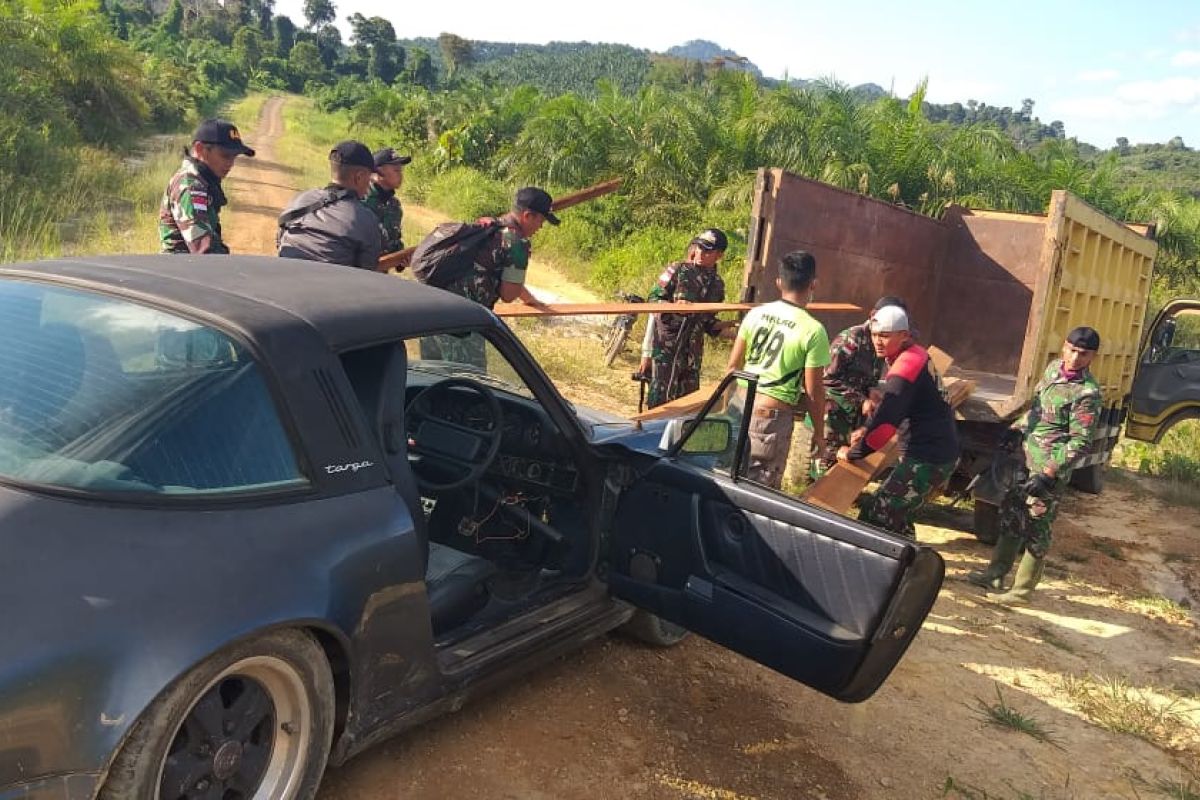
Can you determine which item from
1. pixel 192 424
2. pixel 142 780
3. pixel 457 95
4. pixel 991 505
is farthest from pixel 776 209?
pixel 457 95

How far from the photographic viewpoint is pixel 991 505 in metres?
6.51

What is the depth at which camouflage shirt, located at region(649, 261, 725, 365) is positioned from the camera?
22.4 ft

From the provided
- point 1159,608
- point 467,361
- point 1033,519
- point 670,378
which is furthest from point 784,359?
point 1159,608

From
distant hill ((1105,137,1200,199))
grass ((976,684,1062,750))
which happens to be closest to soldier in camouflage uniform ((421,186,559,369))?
grass ((976,684,1062,750))

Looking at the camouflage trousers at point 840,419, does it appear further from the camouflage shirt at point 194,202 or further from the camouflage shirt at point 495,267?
the camouflage shirt at point 194,202

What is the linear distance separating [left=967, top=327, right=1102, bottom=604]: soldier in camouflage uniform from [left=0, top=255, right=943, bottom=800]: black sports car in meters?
2.90

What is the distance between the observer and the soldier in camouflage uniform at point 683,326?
6793 mm

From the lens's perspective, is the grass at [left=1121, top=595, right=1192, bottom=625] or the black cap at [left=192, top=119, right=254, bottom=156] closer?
the black cap at [left=192, top=119, right=254, bottom=156]

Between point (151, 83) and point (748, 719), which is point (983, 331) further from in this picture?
point (151, 83)

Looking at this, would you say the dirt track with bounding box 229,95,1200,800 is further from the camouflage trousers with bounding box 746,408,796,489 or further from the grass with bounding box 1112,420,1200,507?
the grass with bounding box 1112,420,1200,507

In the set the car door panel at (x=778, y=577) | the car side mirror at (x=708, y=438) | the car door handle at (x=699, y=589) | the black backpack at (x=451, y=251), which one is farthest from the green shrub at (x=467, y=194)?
the car door handle at (x=699, y=589)

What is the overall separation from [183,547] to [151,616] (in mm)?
165

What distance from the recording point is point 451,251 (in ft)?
16.4

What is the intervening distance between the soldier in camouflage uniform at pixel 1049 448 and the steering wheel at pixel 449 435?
11.4ft
